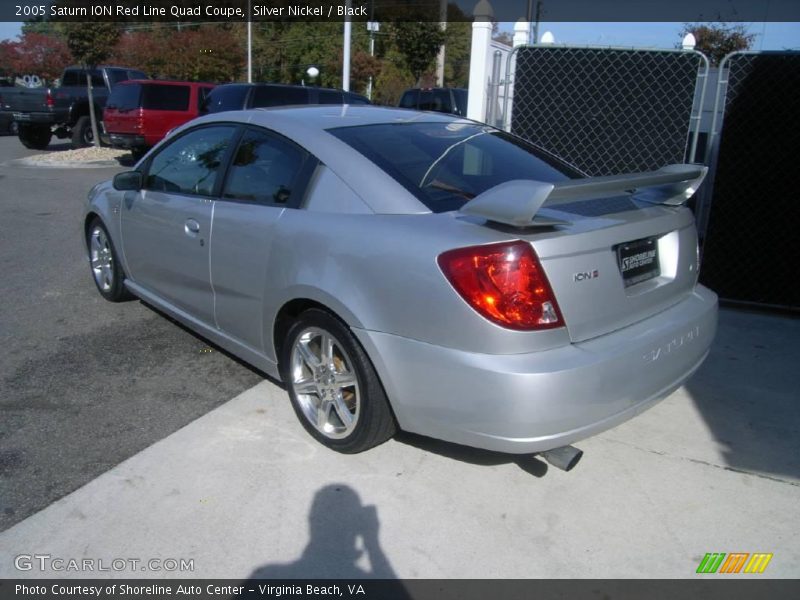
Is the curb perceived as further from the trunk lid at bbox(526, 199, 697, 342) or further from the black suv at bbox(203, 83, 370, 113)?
the trunk lid at bbox(526, 199, 697, 342)

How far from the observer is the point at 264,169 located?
3748mm

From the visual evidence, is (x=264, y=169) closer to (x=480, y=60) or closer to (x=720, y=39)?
(x=480, y=60)

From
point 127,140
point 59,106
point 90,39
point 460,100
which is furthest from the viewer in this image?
point 59,106

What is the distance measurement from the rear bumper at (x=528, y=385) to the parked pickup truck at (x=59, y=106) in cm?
1897

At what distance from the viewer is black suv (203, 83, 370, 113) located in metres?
13.0

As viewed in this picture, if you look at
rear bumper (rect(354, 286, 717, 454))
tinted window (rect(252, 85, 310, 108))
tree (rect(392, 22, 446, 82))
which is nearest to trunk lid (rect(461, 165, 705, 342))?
rear bumper (rect(354, 286, 717, 454))

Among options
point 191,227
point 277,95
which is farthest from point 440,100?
point 191,227

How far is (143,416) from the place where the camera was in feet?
12.3

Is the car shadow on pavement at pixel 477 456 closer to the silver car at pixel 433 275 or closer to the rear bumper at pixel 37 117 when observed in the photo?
the silver car at pixel 433 275

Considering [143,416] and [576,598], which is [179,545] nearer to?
[143,416]

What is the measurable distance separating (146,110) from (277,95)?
3.90 meters

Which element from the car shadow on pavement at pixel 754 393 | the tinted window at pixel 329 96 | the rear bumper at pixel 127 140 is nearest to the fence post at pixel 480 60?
the car shadow on pavement at pixel 754 393

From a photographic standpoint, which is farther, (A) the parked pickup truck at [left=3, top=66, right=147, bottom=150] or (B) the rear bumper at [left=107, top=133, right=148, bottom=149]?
(A) the parked pickup truck at [left=3, top=66, right=147, bottom=150]

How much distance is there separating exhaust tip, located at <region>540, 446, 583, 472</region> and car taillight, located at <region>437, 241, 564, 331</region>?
0.60 meters
